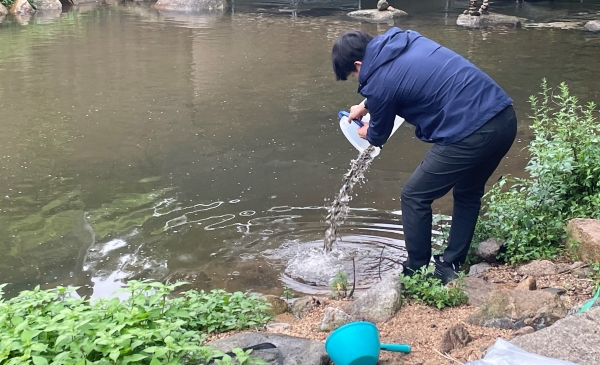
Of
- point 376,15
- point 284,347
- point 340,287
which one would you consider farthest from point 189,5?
point 284,347

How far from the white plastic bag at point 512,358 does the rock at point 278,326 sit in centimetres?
131

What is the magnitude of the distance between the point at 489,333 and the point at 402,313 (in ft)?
1.65

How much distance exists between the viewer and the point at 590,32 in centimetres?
1598

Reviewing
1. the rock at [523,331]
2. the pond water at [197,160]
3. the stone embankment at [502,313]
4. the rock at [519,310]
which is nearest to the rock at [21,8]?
the pond water at [197,160]

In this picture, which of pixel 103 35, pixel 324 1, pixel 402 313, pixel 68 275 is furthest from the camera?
pixel 324 1

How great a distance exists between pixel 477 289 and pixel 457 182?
24.5 inches

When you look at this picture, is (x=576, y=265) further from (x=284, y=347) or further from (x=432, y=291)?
(x=284, y=347)

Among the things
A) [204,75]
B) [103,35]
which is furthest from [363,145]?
[103,35]

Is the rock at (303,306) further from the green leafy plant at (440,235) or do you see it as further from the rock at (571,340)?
the rock at (571,340)

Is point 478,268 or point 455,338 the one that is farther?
point 478,268

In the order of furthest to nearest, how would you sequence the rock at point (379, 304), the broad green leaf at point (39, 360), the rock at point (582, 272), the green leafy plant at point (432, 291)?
the rock at point (582, 272), the green leafy plant at point (432, 291), the rock at point (379, 304), the broad green leaf at point (39, 360)

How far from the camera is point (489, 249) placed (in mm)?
4234

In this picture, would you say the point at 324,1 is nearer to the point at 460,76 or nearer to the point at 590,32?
the point at 590,32

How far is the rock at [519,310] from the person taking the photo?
3.01 meters
